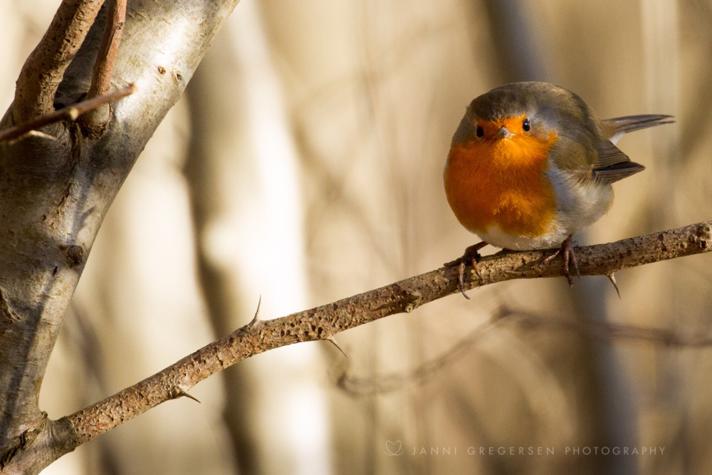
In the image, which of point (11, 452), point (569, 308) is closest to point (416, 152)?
point (569, 308)

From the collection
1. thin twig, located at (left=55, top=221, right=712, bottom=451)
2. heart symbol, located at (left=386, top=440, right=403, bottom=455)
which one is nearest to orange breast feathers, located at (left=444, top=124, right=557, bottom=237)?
thin twig, located at (left=55, top=221, right=712, bottom=451)

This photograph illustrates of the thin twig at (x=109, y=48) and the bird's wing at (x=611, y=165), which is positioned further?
the bird's wing at (x=611, y=165)

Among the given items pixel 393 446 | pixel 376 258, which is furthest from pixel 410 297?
pixel 393 446

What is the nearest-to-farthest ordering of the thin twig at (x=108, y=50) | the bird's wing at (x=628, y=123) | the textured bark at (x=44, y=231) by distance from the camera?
the thin twig at (x=108, y=50) → the textured bark at (x=44, y=231) → the bird's wing at (x=628, y=123)

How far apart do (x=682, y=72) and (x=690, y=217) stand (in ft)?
2.03

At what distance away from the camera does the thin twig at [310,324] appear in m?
1.23

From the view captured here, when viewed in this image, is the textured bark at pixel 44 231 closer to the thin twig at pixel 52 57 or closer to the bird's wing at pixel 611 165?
the thin twig at pixel 52 57

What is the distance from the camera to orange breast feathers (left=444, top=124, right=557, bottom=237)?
1.77m

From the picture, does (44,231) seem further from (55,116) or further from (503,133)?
(503,133)

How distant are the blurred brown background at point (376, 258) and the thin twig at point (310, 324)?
144cm

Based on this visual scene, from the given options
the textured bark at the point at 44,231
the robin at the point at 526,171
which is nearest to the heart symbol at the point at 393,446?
the robin at the point at 526,171

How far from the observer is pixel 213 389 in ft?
Result: 9.58

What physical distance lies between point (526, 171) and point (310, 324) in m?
0.75

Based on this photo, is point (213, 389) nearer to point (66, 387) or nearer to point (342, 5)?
point (66, 387)
